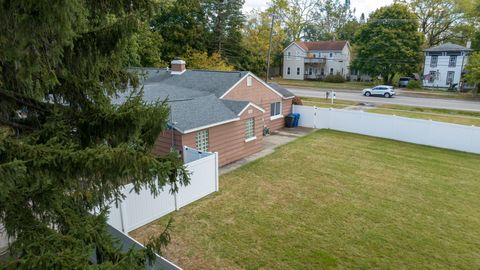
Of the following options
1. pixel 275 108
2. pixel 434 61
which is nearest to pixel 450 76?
pixel 434 61

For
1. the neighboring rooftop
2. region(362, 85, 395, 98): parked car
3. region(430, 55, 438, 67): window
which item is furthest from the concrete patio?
the neighboring rooftop

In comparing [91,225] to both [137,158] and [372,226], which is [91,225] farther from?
[372,226]

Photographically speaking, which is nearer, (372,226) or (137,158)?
(137,158)

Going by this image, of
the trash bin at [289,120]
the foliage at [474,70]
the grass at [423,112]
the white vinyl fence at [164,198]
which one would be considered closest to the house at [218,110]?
the trash bin at [289,120]

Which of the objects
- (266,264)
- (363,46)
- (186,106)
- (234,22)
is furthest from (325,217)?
(363,46)

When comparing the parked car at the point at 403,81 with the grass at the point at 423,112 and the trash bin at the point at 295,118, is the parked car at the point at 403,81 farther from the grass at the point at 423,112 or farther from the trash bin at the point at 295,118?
the trash bin at the point at 295,118

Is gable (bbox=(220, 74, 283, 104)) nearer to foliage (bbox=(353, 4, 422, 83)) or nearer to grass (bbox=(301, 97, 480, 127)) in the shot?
grass (bbox=(301, 97, 480, 127))

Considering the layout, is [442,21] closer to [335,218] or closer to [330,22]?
[330,22]
